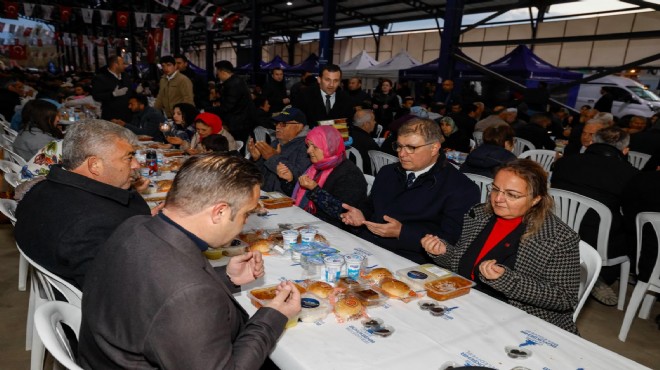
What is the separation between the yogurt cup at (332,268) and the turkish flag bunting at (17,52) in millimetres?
37313

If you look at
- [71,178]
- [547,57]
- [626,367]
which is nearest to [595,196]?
[626,367]

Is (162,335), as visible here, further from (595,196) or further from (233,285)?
(595,196)

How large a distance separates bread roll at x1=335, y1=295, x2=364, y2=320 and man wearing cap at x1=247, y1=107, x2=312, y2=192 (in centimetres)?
208

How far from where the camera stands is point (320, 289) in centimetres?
175

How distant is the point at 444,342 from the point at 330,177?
1.84 m

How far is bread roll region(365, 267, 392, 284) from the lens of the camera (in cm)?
194

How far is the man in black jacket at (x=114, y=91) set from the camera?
7121 mm

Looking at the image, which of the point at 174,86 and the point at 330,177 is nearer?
the point at 330,177

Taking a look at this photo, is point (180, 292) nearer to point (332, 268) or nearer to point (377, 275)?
point (332, 268)

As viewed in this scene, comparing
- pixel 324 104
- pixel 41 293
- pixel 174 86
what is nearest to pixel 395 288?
pixel 41 293

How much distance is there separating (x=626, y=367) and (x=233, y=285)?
58.8 inches

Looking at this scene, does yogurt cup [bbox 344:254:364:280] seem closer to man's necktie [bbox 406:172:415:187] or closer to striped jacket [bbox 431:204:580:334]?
striped jacket [bbox 431:204:580:334]

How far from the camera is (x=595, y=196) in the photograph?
3762mm

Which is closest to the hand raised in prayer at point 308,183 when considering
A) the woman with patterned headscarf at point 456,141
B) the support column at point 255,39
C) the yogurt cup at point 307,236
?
the yogurt cup at point 307,236
